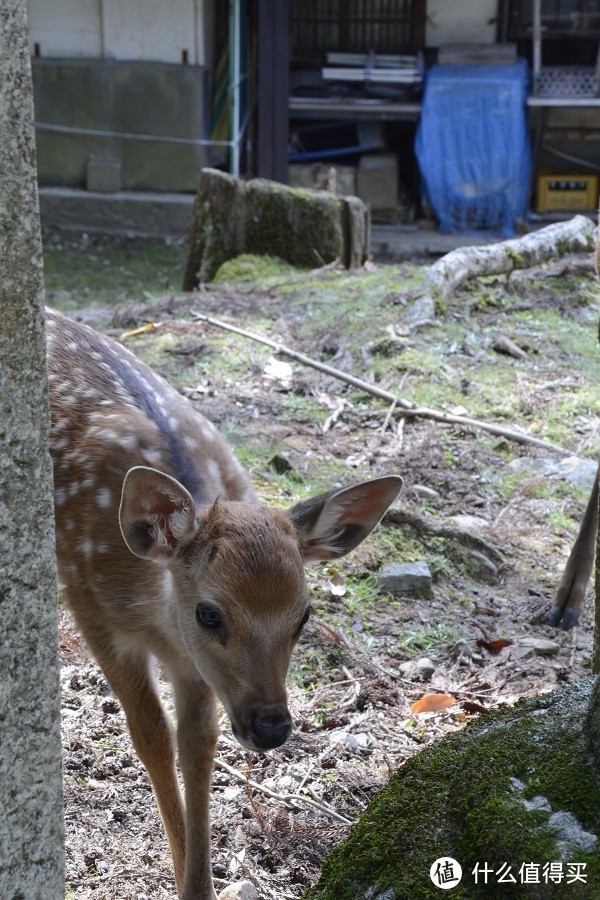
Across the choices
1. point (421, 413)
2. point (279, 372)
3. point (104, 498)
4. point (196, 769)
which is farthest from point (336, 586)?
point (279, 372)

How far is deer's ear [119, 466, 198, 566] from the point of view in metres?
3.10

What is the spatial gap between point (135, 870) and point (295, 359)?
4566mm

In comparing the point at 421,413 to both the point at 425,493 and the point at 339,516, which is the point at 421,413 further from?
the point at 339,516

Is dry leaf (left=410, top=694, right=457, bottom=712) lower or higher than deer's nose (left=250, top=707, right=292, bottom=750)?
lower

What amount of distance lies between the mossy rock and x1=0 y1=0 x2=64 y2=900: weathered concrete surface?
666mm

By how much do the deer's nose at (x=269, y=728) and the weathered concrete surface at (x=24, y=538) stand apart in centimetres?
78

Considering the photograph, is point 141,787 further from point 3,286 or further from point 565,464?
point 565,464

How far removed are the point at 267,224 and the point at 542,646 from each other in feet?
20.2

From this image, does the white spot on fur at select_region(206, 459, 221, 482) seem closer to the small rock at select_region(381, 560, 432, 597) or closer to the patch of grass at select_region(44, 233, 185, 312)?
the small rock at select_region(381, 560, 432, 597)

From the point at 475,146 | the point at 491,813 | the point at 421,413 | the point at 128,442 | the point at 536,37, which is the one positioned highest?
the point at 536,37

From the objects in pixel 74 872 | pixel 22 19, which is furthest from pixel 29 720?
pixel 74 872

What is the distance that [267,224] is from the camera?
9.89 meters

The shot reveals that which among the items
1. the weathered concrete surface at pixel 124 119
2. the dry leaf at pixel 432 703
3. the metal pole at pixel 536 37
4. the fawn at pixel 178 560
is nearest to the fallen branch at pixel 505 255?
the metal pole at pixel 536 37

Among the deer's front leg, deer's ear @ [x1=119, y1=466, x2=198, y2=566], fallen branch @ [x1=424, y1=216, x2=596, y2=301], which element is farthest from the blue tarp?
deer's ear @ [x1=119, y1=466, x2=198, y2=566]
